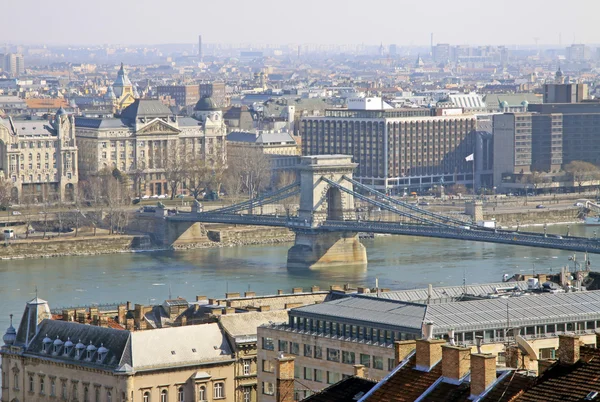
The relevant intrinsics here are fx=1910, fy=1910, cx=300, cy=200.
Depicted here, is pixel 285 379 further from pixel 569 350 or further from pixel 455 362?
pixel 569 350

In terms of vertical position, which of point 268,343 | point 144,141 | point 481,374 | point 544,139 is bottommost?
point 544,139

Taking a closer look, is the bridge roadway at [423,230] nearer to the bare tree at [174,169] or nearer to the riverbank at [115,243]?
the riverbank at [115,243]

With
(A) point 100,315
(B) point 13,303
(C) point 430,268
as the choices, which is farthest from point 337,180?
(A) point 100,315

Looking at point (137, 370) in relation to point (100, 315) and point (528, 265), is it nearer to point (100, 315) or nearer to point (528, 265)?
point (100, 315)

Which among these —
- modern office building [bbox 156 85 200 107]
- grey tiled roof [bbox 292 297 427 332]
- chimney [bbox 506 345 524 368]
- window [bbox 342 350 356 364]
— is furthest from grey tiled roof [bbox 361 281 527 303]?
modern office building [bbox 156 85 200 107]

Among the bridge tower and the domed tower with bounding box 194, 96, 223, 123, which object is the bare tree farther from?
the bridge tower

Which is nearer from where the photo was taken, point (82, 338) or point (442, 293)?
point (82, 338)

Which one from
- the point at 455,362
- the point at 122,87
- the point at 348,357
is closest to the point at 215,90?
the point at 122,87
